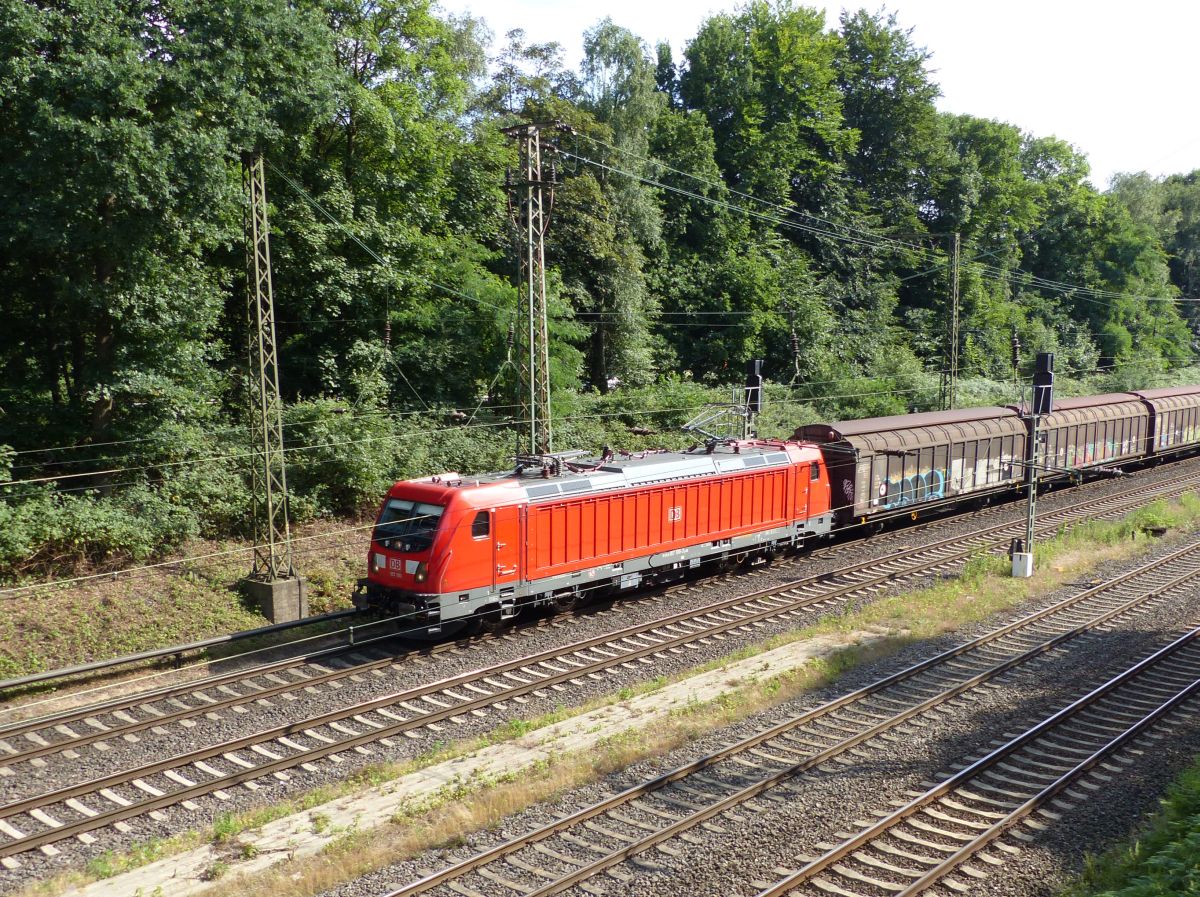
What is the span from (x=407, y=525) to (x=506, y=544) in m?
2.03

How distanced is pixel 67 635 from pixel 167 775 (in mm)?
7540

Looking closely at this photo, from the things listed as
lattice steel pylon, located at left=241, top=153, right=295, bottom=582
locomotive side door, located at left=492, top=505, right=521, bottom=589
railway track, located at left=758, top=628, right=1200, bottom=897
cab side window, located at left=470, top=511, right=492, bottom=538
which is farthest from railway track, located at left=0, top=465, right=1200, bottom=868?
railway track, located at left=758, top=628, right=1200, bottom=897

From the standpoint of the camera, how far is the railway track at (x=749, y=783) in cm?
999

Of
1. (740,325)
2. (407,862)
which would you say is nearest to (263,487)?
(407,862)

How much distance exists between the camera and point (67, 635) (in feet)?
61.4

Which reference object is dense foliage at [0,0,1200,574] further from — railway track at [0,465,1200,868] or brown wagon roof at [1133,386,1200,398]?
brown wagon roof at [1133,386,1200,398]

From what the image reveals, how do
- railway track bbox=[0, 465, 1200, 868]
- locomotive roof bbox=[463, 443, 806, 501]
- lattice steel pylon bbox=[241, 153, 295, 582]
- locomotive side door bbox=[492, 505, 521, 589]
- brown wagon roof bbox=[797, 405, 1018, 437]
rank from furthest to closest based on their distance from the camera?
brown wagon roof bbox=[797, 405, 1018, 437]
locomotive roof bbox=[463, 443, 806, 501]
lattice steel pylon bbox=[241, 153, 295, 582]
locomotive side door bbox=[492, 505, 521, 589]
railway track bbox=[0, 465, 1200, 868]

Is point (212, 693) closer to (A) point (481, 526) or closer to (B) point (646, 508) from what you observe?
(A) point (481, 526)

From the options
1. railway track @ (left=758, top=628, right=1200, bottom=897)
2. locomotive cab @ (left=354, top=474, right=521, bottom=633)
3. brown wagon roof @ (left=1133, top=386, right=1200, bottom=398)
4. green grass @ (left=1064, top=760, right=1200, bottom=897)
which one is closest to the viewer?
green grass @ (left=1064, top=760, right=1200, bottom=897)

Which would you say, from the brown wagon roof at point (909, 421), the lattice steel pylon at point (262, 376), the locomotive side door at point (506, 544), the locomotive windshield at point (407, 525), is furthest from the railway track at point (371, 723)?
the brown wagon roof at point (909, 421)

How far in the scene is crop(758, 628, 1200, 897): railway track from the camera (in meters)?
9.92

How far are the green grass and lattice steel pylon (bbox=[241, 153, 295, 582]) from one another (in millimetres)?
15883

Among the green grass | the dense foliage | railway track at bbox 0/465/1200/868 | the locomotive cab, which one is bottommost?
railway track at bbox 0/465/1200/868

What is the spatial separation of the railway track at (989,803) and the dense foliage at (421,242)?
16.3m
